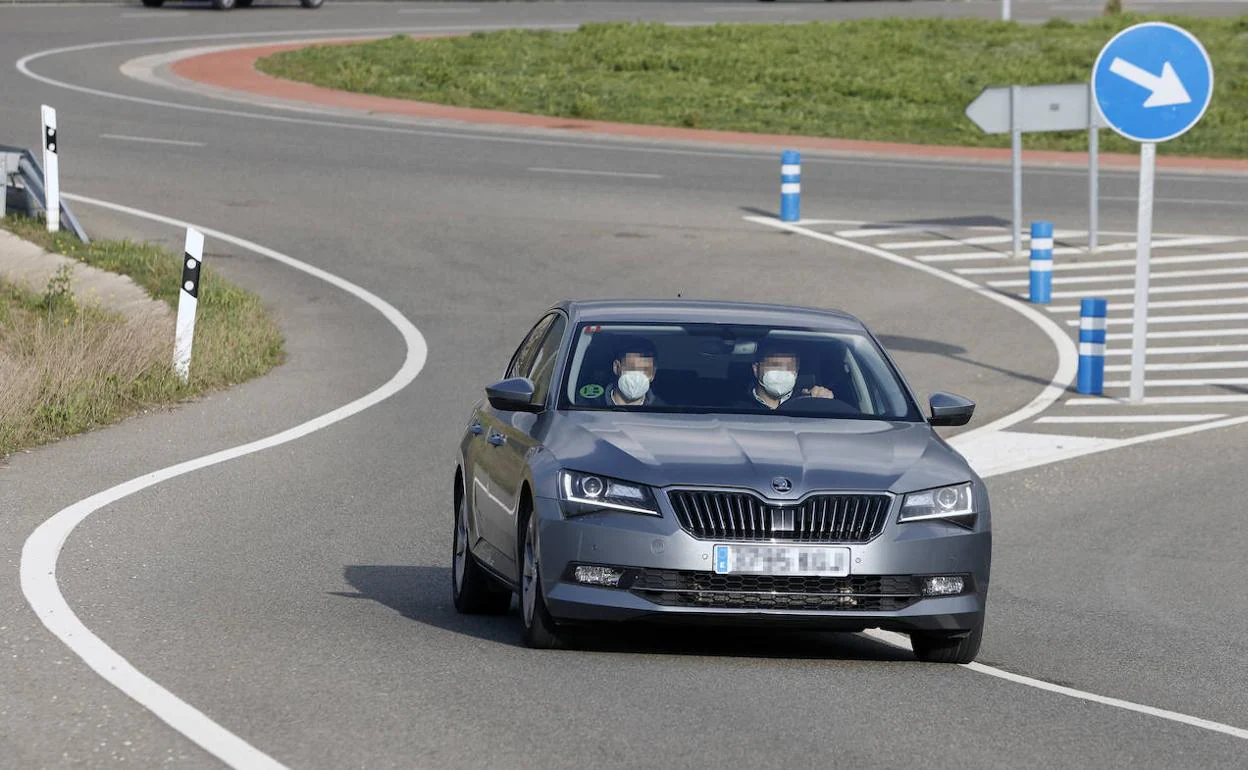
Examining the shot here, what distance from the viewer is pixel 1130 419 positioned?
1864cm

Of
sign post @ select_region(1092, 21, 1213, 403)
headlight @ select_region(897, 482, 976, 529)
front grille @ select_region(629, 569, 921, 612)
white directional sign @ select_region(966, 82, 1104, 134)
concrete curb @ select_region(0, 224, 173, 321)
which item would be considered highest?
sign post @ select_region(1092, 21, 1213, 403)

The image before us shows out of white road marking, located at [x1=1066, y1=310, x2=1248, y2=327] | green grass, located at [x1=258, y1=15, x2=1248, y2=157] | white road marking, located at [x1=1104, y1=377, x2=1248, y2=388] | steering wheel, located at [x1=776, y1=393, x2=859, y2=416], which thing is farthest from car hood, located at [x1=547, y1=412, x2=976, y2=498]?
green grass, located at [x1=258, y1=15, x2=1248, y2=157]

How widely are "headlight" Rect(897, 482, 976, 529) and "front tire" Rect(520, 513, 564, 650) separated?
1.45 meters

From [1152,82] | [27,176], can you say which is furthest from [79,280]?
[1152,82]

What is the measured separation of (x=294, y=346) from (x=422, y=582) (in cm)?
1062

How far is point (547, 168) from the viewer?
33.3 meters

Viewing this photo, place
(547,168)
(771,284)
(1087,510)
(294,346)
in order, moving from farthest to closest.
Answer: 1. (547,168)
2. (771,284)
3. (294,346)
4. (1087,510)

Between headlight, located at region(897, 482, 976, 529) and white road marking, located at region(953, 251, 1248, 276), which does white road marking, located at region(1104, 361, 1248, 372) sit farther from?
headlight, located at region(897, 482, 976, 529)

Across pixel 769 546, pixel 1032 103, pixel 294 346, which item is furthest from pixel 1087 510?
pixel 1032 103

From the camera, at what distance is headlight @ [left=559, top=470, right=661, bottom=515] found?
8711 millimetres

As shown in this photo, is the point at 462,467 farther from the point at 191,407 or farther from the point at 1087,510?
the point at 191,407

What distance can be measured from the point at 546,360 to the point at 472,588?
1.11 m

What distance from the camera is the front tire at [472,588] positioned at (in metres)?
10.2

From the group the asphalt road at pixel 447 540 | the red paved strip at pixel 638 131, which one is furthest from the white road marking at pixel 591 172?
the red paved strip at pixel 638 131
